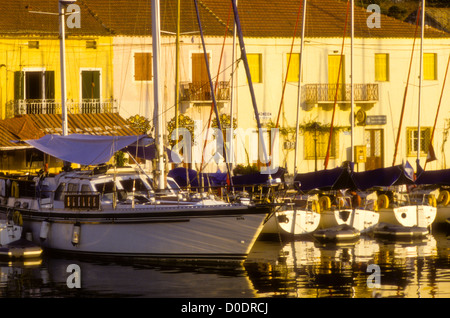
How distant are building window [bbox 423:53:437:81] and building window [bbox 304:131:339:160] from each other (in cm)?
565

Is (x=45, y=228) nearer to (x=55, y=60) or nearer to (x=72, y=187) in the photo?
(x=72, y=187)

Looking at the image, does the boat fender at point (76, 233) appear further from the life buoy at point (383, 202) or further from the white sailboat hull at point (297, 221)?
the life buoy at point (383, 202)

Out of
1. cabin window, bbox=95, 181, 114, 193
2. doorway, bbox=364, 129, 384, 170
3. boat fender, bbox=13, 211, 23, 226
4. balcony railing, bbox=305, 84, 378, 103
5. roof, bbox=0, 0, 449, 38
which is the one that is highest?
roof, bbox=0, 0, 449, 38

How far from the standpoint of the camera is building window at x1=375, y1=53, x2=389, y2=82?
160ft

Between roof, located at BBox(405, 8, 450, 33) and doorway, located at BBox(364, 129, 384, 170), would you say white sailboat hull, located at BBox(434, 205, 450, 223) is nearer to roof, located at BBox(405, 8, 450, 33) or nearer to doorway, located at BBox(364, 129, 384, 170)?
doorway, located at BBox(364, 129, 384, 170)

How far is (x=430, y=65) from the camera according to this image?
49.5 m

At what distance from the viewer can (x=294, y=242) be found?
32.9 m

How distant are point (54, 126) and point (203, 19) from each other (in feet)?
30.6

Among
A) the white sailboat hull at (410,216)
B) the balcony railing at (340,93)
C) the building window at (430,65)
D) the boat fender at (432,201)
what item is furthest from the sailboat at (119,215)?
the building window at (430,65)

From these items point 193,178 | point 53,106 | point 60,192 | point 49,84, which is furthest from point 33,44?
point 60,192

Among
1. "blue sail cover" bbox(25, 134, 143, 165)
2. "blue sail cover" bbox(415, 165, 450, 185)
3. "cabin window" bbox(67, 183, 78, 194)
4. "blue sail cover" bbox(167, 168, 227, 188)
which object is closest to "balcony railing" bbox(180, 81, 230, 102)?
"blue sail cover" bbox(167, 168, 227, 188)

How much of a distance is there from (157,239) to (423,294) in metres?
7.77
